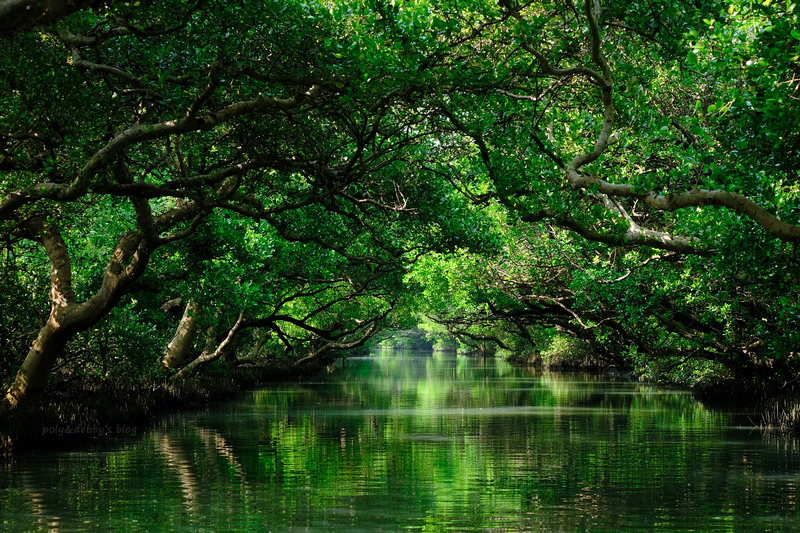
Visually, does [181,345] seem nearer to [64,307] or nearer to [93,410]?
[93,410]

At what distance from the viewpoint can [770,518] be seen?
9.20m

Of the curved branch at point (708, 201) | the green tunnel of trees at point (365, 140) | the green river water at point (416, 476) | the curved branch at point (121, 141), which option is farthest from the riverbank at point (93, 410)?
the curved branch at point (708, 201)

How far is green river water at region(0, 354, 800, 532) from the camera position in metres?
9.13

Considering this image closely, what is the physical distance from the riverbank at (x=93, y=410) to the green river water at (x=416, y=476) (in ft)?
1.57

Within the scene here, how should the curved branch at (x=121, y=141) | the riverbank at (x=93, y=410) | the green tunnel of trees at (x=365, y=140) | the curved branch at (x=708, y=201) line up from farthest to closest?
the riverbank at (x=93, y=410) < the green tunnel of trees at (x=365, y=140) < the curved branch at (x=121, y=141) < the curved branch at (x=708, y=201)

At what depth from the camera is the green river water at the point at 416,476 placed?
30.0ft

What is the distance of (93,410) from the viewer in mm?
17531

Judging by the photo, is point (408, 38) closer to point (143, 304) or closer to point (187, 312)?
point (143, 304)

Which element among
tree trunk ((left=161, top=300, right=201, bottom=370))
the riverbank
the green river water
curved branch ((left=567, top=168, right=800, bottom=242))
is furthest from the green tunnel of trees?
the green river water

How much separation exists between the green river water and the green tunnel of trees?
2655 mm

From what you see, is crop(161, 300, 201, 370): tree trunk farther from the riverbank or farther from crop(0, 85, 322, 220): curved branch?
crop(0, 85, 322, 220): curved branch

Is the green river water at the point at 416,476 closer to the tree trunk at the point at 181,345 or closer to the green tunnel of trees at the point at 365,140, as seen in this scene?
the green tunnel of trees at the point at 365,140

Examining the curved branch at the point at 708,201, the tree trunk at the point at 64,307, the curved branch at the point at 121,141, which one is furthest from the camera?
the tree trunk at the point at 64,307

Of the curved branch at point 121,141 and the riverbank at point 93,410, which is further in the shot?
the riverbank at point 93,410
